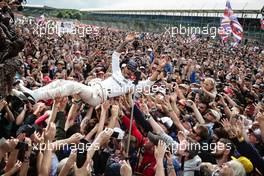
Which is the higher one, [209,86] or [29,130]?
[29,130]

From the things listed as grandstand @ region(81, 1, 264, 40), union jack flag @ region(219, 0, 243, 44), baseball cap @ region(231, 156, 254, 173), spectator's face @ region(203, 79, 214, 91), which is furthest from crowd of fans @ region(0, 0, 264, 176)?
grandstand @ region(81, 1, 264, 40)

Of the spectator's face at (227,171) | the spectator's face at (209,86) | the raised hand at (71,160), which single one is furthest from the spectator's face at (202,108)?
the raised hand at (71,160)

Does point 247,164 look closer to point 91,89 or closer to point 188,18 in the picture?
point 91,89

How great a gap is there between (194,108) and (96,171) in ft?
7.51

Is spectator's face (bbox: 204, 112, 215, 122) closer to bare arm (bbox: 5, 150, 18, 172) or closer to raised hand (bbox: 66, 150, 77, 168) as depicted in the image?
raised hand (bbox: 66, 150, 77, 168)

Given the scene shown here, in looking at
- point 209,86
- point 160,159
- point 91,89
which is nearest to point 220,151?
point 160,159

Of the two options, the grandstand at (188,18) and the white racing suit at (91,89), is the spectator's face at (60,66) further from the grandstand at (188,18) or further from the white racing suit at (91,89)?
the grandstand at (188,18)

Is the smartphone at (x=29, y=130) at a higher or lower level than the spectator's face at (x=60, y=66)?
higher

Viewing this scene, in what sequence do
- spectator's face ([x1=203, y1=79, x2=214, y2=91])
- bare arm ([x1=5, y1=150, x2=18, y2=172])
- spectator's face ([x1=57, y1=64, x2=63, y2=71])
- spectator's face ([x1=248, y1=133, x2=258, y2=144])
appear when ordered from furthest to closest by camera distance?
spectator's face ([x1=57, y1=64, x2=63, y2=71]) → spectator's face ([x1=203, y1=79, x2=214, y2=91]) → spectator's face ([x1=248, y1=133, x2=258, y2=144]) → bare arm ([x1=5, y1=150, x2=18, y2=172])

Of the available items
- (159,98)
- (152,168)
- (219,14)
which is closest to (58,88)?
(159,98)

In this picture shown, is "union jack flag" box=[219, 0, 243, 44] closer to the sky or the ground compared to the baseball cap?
closer to the ground

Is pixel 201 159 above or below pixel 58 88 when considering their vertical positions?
below

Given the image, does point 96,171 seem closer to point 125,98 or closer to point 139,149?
point 139,149

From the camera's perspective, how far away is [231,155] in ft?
17.0
